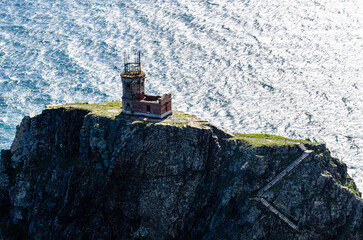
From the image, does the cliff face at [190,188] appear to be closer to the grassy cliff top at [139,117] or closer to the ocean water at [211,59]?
the grassy cliff top at [139,117]

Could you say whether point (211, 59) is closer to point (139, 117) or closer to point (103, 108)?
point (103, 108)

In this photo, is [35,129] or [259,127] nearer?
[35,129]

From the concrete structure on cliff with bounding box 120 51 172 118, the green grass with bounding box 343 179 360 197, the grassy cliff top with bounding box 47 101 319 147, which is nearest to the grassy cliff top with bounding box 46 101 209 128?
the grassy cliff top with bounding box 47 101 319 147

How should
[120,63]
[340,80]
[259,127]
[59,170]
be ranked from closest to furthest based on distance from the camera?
[59,170] < [259,127] < [340,80] < [120,63]

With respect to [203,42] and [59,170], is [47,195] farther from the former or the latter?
[203,42]

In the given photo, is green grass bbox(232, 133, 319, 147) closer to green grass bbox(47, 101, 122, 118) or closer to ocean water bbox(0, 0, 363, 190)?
ocean water bbox(0, 0, 363, 190)

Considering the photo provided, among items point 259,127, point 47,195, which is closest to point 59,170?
point 47,195

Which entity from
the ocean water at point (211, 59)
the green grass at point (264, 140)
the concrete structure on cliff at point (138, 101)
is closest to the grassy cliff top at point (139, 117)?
the concrete structure on cliff at point (138, 101)

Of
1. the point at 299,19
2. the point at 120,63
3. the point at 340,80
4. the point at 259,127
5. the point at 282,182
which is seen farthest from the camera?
the point at 299,19
